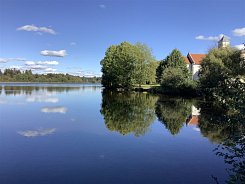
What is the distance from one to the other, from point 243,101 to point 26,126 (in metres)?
12.4

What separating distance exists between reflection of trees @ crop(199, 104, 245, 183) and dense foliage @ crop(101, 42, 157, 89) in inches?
1494

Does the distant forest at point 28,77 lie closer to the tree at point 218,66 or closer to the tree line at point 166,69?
the tree line at point 166,69

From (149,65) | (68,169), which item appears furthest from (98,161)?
(149,65)

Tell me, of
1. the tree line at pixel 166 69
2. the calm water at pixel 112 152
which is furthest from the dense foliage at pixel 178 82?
the calm water at pixel 112 152

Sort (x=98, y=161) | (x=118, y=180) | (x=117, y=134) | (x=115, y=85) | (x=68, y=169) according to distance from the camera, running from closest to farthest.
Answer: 1. (x=118, y=180)
2. (x=68, y=169)
3. (x=98, y=161)
4. (x=117, y=134)
5. (x=115, y=85)

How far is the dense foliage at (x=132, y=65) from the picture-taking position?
2265 inches

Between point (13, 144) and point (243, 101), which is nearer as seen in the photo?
point (243, 101)

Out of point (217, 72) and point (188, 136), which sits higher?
point (217, 72)

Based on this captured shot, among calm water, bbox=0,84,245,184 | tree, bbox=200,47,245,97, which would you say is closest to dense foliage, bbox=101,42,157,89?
tree, bbox=200,47,245,97

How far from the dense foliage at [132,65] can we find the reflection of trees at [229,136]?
37.9 meters

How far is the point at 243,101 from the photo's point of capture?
16.9 ft

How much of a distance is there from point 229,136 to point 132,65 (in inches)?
2040

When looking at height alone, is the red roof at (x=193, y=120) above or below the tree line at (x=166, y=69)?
below

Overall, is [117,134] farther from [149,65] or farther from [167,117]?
[149,65]
